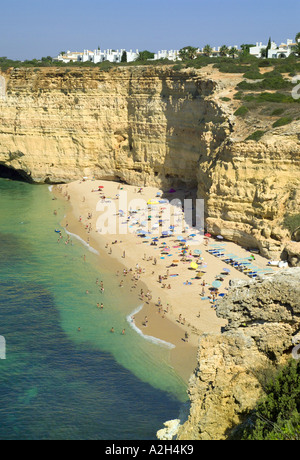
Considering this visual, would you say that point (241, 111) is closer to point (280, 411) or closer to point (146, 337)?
point (146, 337)

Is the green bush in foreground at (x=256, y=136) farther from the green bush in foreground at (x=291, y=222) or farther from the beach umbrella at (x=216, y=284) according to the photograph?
the beach umbrella at (x=216, y=284)

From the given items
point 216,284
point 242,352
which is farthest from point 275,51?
point 242,352

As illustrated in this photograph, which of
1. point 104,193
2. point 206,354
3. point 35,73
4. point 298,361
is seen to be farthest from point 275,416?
point 35,73

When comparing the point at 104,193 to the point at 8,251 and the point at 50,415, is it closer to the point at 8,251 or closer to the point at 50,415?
the point at 8,251

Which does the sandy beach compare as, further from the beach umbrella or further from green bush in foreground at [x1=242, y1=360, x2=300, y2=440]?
green bush in foreground at [x1=242, y1=360, x2=300, y2=440]

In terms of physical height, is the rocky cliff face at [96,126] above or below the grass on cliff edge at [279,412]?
above

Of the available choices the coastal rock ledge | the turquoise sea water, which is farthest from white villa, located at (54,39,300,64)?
the coastal rock ledge

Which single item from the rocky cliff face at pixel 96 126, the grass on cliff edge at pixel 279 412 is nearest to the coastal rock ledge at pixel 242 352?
the grass on cliff edge at pixel 279 412
